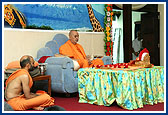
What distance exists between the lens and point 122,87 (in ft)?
11.4

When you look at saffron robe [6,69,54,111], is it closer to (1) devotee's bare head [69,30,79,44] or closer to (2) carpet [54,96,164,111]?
(2) carpet [54,96,164,111]

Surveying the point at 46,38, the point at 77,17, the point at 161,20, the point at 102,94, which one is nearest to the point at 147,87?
the point at 102,94

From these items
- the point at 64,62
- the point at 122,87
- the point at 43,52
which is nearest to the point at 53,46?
the point at 43,52

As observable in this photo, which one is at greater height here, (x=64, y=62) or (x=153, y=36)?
(x=153, y=36)

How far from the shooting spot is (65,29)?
20.8 ft

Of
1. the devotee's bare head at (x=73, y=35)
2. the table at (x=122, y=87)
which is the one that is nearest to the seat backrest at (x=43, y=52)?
the devotee's bare head at (x=73, y=35)

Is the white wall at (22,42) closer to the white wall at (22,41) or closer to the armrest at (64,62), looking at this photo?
the white wall at (22,41)

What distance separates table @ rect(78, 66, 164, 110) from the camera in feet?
11.4

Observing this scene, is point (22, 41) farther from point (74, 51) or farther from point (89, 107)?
point (89, 107)

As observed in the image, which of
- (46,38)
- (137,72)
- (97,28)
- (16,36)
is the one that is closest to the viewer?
(137,72)

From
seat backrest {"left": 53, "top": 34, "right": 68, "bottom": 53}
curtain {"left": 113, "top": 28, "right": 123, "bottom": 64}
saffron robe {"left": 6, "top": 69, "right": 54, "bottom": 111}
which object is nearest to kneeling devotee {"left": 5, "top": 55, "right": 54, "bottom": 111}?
saffron robe {"left": 6, "top": 69, "right": 54, "bottom": 111}

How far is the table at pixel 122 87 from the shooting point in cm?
347

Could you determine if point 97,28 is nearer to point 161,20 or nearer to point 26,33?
point 26,33

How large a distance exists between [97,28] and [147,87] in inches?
149
